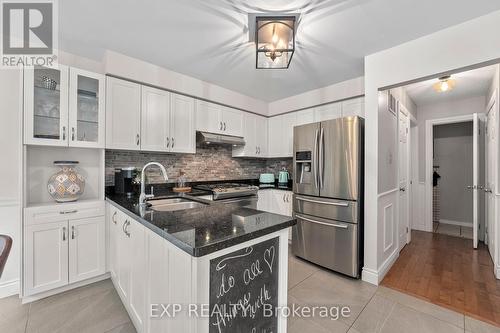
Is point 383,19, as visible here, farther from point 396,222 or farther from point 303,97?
point 396,222

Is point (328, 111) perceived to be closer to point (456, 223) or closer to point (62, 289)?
point (62, 289)

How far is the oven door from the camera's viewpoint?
2447mm

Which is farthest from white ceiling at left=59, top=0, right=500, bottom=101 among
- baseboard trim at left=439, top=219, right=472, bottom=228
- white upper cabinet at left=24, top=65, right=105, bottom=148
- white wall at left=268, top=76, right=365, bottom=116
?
baseboard trim at left=439, top=219, right=472, bottom=228

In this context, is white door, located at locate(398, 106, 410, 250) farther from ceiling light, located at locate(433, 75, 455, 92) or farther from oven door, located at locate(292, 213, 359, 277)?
oven door, located at locate(292, 213, 359, 277)

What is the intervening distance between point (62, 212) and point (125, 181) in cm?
63

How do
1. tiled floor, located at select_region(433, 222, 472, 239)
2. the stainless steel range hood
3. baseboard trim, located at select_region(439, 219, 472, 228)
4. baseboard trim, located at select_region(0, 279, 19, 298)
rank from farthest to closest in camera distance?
baseboard trim, located at select_region(439, 219, 472, 228) < tiled floor, located at select_region(433, 222, 472, 239) < the stainless steel range hood < baseboard trim, located at select_region(0, 279, 19, 298)

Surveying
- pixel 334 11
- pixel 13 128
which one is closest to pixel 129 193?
pixel 13 128

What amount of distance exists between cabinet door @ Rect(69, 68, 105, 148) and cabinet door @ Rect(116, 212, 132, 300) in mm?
→ 977

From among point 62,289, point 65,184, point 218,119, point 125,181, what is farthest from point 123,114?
point 62,289

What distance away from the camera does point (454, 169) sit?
4738 mm

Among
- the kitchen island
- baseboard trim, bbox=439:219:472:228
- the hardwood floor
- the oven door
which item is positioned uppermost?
the kitchen island

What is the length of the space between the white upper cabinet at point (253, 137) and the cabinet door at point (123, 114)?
1.75m

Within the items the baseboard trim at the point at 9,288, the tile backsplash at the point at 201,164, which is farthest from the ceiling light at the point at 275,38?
the baseboard trim at the point at 9,288

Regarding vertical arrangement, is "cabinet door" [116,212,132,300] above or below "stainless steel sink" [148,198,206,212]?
below
